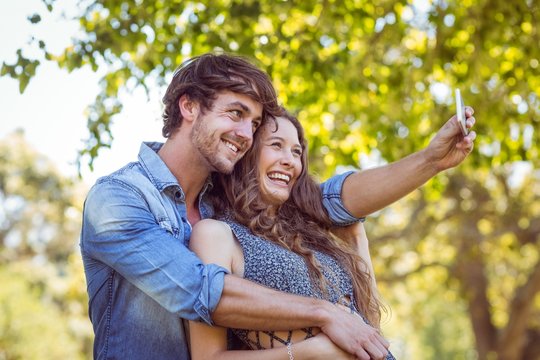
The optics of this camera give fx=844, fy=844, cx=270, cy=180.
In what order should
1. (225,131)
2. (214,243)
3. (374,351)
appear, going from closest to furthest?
(374,351), (214,243), (225,131)

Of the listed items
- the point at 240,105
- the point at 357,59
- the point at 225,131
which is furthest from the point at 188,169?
the point at 357,59

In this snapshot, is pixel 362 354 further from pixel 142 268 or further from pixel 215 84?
pixel 215 84

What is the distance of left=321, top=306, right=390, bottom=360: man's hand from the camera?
126 inches

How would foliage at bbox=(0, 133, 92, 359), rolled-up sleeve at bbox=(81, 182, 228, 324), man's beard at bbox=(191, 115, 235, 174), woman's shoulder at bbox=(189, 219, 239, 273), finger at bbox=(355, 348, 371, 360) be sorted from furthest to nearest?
1. foliage at bbox=(0, 133, 92, 359)
2. man's beard at bbox=(191, 115, 235, 174)
3. woman's shoulder at bbox=(189, 219, 239, 273)
4. finger at bbox=(355, 348, 371, 360)
5. rolled-up sleeve at bbox=(81, 182, 228, 324)

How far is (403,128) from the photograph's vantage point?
8.02 meters

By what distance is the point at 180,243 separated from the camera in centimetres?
319

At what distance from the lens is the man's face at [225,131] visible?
371 cm

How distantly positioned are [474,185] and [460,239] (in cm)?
97

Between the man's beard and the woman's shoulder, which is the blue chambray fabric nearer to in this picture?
the woman's shoulder

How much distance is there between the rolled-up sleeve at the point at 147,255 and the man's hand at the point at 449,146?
1.29 m

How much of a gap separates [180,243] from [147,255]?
0.46 feet

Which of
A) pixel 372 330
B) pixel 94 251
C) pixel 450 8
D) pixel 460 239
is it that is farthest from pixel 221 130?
pixel 460 239

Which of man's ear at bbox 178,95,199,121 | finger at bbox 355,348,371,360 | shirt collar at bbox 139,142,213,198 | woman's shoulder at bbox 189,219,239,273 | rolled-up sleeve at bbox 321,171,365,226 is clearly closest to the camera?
finger at bbox 355,348,371,360

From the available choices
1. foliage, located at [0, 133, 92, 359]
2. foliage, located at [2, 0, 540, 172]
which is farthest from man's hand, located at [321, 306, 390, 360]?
foliage, located at [0, 133, 92, 359]
